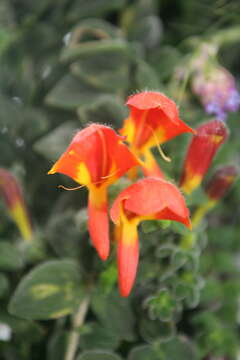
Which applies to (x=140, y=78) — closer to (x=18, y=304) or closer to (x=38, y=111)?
(x=38, y=111)

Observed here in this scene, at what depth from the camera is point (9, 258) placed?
525 millimetres

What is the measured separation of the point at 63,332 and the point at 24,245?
90mm

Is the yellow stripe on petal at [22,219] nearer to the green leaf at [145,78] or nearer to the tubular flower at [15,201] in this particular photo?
the tubular flower at [15,201]

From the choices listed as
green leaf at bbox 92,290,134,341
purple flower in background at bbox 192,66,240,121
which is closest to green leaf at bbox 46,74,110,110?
purple flower in background at bbox 192,66,240,121

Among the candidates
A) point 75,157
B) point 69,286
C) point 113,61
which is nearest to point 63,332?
point 69,286

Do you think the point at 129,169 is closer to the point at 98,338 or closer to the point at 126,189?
the point at 126,189

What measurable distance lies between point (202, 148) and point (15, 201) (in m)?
0.19

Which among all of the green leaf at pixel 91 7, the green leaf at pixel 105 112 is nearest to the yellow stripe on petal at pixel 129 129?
the green leaf at pixel 105 112

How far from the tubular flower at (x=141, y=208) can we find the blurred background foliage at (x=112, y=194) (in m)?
0.03

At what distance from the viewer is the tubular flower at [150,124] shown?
0.42 m

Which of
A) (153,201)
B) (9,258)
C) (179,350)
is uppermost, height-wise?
(153,201)

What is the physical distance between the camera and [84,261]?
0.55m

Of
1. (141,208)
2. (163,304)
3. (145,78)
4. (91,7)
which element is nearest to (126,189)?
(141,208)

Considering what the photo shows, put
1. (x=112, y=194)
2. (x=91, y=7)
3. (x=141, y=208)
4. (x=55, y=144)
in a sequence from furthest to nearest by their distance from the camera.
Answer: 1. (x=91, y=7)
2. (x=55, y=144)
3. (x=112, y=194)
4. (x=141, y=208)
